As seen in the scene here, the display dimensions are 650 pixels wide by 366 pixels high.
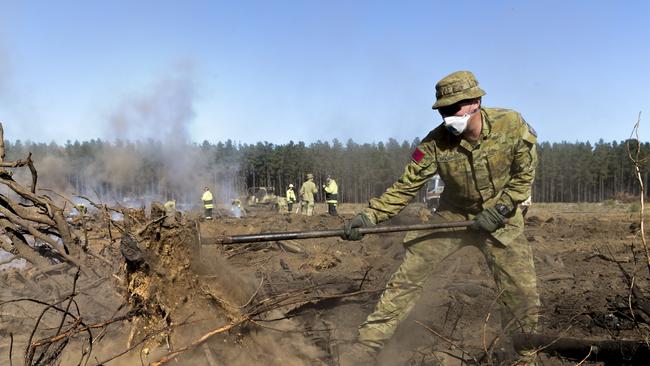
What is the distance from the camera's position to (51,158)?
3472 centimetres

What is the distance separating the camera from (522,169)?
368 centimetres

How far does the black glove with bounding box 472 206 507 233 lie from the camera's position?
351 centimetres

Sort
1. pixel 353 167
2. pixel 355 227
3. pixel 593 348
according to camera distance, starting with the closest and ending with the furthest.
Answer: pixel 593 348 → pixel 355 227 → pixel 353 167

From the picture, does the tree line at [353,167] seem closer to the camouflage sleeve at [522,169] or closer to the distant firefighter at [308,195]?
the distant firefighter at [308,195]

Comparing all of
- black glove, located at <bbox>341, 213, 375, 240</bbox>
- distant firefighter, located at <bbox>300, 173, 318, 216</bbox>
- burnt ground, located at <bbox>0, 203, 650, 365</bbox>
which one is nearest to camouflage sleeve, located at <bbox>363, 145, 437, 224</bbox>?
black glove, located at <bbox>341, 213, 375, 240</bbox>

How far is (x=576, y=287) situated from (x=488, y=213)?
3.26 meters

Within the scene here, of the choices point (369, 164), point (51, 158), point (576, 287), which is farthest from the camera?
point (369, 164)

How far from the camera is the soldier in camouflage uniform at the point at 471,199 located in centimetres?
357

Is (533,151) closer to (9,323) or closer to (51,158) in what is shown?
(9,323)

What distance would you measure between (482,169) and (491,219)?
38cm

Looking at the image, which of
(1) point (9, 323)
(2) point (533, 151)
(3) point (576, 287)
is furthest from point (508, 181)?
(1) point (9, 323)

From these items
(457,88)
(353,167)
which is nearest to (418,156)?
(457,88)

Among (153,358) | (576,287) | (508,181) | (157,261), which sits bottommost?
(576,287)

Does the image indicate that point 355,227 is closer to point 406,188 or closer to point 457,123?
point 406,188
